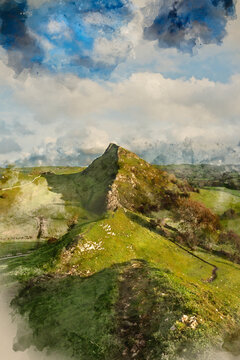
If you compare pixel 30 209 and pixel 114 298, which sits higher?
pixel 30 209

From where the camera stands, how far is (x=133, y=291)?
32.0m

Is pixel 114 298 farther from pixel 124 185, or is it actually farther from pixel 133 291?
→ pixel 124 185

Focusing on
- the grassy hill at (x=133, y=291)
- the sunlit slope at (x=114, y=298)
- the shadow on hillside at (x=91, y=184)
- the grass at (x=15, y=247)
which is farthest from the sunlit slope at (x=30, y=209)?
the sunlit slope at (x=114, y=298)

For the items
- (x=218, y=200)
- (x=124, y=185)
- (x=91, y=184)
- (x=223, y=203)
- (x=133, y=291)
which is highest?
(x=91, y=184)

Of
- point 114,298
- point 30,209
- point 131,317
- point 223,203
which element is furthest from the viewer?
point 223,203

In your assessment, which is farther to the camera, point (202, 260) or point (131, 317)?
point (202, 260)

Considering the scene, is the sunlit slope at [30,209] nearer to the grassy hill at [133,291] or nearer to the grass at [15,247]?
the grass at [15,247]

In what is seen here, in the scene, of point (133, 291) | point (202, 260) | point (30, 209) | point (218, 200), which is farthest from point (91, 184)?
point (133, 291)

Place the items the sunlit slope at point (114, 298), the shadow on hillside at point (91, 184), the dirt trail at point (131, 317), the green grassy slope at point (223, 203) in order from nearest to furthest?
the dirt trail at point (131, 317)
the sunlit slope at point (114, 298)
the green grassy slope at point (223, 203)
the shadow on hillside at point (91, 184)

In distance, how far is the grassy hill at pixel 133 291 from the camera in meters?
23.7

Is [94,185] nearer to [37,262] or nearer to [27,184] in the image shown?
[27,184]

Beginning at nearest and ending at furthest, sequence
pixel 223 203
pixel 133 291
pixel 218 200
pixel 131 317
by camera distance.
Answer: pixel 131 317 → pixel 133 291 → pixel 223 203 → pixel 218 200

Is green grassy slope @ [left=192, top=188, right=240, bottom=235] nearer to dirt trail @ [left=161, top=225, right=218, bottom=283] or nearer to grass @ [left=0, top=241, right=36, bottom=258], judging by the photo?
dirt trail @ [left=161, top=225, right=218, bottom=283]

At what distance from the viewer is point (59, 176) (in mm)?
138250
